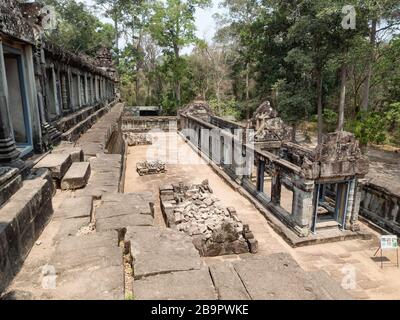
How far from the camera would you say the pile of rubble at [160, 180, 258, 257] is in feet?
22.1

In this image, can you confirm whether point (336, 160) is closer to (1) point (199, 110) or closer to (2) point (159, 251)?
(2) point (159, 251)

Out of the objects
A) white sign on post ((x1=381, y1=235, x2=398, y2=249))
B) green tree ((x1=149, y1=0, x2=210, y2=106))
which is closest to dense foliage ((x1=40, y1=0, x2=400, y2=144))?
green tree ((x1=149, y1=0, x2=210, y2=106))

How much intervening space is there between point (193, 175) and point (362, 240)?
703 cm

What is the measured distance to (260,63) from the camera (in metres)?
24.4

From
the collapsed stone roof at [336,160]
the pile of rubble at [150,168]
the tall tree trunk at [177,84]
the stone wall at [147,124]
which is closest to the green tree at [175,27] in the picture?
the tall tree trunk at [177,84]

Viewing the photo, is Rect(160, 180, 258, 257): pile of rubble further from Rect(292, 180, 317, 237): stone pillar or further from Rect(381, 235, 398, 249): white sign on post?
Rect(381, 235, 398, 249): white sign on post

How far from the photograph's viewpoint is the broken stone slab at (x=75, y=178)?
16.4ft

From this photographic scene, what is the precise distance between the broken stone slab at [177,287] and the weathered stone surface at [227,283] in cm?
6

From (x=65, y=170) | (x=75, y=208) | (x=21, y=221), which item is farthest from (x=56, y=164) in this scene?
(x=21, y=221)

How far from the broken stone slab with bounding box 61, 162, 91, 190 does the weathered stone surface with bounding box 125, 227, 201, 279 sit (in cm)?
196

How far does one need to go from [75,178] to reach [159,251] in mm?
2629

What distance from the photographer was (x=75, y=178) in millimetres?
5047
